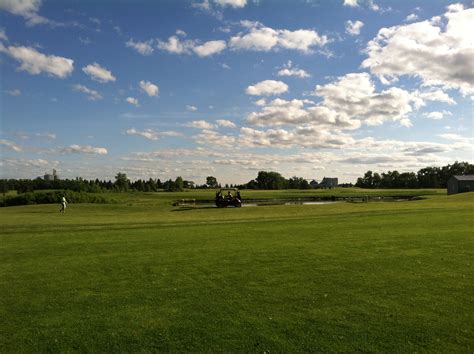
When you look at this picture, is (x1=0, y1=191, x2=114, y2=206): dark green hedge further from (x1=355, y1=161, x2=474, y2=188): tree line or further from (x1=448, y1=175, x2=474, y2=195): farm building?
(x1=355, y1=161, x2=474, y2=188): tree line

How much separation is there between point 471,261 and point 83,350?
40.7 feet

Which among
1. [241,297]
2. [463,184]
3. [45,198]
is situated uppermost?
[463,184]

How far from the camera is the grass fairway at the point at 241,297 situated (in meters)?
7.19

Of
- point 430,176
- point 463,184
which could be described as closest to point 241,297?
point 463,184

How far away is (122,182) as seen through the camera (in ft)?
542

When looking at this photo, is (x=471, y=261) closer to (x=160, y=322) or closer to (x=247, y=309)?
(x=247, y=309)

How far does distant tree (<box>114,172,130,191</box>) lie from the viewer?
160 metres

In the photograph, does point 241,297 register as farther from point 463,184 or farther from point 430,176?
point 430,176

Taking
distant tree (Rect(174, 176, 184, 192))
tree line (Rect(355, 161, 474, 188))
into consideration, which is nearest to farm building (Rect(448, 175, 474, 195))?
tree line (Rect(355, 161, 474, 188))

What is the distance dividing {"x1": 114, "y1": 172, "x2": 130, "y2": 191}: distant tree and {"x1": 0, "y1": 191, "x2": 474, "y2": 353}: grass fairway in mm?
147812

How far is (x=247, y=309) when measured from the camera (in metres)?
8.61

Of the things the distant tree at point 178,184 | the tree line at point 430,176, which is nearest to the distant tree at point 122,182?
the distant tree at point 178,184

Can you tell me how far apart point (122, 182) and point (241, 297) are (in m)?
163

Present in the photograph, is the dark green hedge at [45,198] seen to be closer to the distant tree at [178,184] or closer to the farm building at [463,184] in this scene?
the farm building at [463,184]
